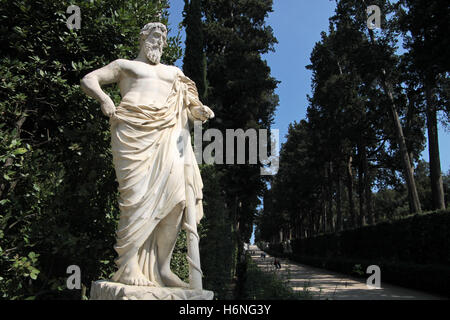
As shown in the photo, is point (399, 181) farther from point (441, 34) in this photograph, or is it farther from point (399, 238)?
point (441, 34)

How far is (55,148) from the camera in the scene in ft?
18.7

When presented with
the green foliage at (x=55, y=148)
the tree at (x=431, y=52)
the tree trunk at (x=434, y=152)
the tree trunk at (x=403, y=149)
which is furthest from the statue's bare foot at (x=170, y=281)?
the tree trunk at (x=403, y=149)

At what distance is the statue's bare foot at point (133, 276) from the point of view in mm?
3332

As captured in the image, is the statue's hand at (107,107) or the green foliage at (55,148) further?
the green foliage at (55,148)

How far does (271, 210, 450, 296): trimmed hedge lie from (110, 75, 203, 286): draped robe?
525 inches

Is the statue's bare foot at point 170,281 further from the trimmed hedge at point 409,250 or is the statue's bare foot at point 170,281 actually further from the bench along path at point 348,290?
the trimmed hedge at point 409,250

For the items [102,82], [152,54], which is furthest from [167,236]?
[152,54]

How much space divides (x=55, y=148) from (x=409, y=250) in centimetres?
1648

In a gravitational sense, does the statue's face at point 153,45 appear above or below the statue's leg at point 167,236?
above

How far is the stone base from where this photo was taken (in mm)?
3094

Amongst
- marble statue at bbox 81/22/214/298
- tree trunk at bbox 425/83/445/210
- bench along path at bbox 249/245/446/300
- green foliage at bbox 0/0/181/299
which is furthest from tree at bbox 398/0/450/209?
marble statue at bbox 81/22/214/298

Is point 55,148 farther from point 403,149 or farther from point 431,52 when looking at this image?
point 403,149
